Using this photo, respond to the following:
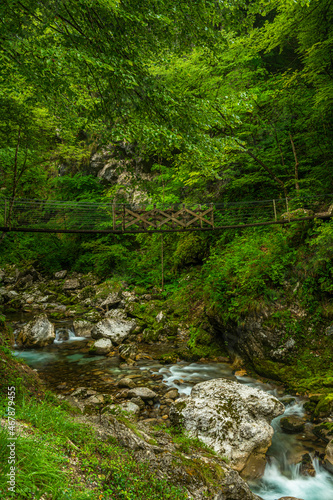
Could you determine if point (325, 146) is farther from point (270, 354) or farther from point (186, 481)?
point (186, 481)

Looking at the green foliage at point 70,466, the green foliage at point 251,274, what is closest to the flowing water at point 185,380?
the green foliage at point 251,274

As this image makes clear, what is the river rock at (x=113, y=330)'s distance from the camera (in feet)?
28.3

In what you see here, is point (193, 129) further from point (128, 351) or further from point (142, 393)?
point (128, 351)

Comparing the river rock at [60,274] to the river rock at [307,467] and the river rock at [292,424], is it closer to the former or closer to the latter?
the river rock at [292,424]

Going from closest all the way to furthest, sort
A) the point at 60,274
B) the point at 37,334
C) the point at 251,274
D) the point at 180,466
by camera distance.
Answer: the point at 180,466 → the point at 251,274 → the point at 37,334 → the point at 60,274

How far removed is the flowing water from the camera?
141 inches

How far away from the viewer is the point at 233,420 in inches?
153

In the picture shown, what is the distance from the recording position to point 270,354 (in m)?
6.15

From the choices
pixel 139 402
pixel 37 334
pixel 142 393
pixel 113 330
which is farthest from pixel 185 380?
pixel 37 334

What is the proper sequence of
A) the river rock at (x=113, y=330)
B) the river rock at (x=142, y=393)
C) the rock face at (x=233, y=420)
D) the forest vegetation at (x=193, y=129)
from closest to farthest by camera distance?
the forest vegetation at (x=193, y=129)
the rock face at (x=233, y=420)
the river rock at (x=142, y=393)
the river rock at (x=113, y=330)

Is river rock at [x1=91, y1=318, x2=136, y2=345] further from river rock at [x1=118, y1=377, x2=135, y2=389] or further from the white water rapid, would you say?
the white water rapid

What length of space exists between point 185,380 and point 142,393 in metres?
1.29

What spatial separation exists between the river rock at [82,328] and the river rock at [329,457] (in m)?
7.54

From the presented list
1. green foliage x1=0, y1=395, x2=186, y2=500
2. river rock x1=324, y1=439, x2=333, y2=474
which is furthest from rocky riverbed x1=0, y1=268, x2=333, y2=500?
green foliage x1=0, y1=395, x2=186, y2=500
